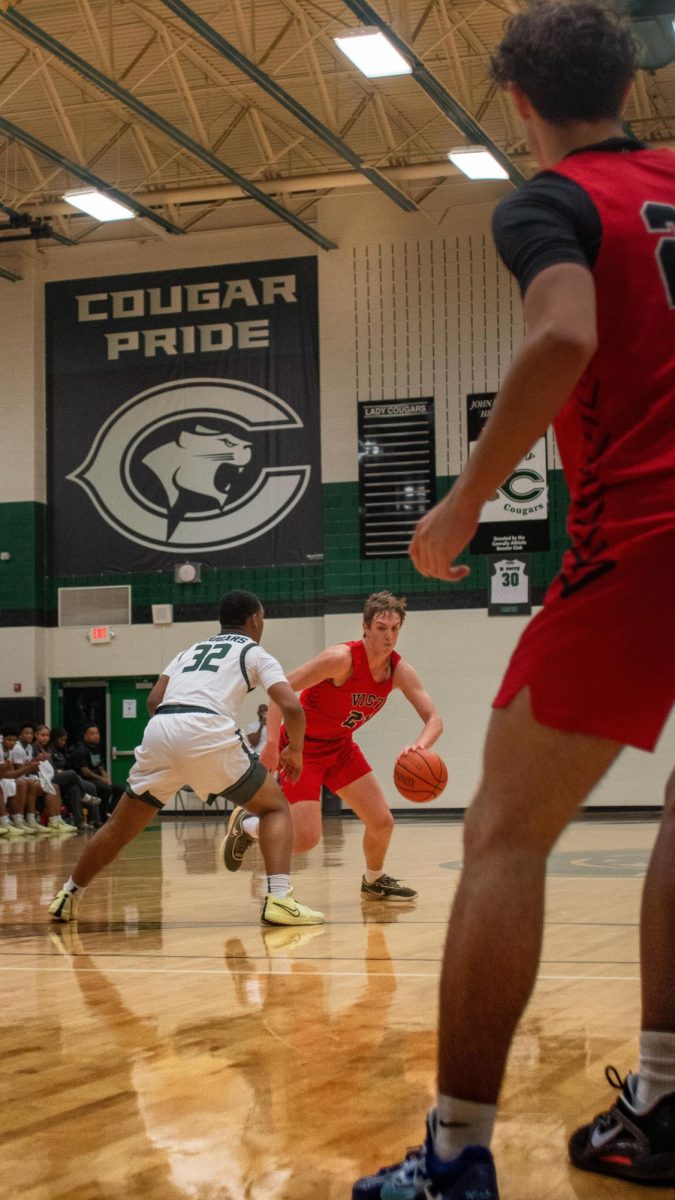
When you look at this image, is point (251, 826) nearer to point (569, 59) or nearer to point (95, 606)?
point (569, 59)

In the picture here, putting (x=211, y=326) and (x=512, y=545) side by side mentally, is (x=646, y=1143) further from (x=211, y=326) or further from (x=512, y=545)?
(x=211, y=326)

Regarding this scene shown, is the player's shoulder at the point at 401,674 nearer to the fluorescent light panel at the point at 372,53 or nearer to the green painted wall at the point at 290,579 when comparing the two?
the fluorescent light panel at the point at 372,53

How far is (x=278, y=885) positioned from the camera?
6.63 m

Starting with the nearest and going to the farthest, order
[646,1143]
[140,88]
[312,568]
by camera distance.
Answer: [646,1143] → [140,88] → [312,568]

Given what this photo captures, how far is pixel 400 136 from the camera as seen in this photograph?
66.2 ft

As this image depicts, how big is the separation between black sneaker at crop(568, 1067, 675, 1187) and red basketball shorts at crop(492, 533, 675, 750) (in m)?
0.80

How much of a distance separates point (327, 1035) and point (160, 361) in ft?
63.9

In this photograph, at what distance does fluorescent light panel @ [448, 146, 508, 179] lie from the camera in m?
17.0

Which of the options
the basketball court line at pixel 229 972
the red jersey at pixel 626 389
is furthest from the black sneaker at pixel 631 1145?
the basketball court line at pixel 229 972

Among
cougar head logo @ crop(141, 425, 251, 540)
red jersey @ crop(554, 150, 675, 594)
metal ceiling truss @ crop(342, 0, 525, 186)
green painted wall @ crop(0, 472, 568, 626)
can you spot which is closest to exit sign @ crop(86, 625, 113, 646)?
green painted wall @ crop(0, 472, 568, 626)

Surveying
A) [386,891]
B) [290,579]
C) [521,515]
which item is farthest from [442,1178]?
[290,579]

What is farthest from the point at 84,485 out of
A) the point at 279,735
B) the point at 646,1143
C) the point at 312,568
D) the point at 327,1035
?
the point at 646,1143

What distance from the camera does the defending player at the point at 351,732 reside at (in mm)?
7230

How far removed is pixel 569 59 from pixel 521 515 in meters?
18.2
